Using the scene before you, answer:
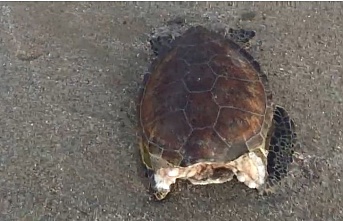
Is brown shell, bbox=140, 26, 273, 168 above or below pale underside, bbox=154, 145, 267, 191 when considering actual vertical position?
above

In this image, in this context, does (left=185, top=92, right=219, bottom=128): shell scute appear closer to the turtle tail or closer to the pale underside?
the pale underside

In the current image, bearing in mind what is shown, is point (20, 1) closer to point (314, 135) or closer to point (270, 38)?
point (270, 38)

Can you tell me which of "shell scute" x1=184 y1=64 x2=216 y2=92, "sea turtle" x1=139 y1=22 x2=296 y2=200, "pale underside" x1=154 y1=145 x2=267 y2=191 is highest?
"shell scute" x1=184 y1=64 x2=216 y2=92

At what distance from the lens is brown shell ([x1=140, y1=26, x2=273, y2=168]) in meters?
2.62

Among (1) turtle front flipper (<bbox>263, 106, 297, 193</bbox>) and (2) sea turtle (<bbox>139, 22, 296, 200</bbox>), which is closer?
(2) sea turtle (<bbox>139, 22, 296, 200</bbox>)

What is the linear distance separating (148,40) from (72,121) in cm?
76

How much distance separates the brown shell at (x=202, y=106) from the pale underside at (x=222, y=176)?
3.5 inches

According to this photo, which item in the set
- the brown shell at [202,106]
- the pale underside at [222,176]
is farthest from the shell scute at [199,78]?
the pale underside at [222,176]

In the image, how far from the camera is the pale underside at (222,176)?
9.20 ft

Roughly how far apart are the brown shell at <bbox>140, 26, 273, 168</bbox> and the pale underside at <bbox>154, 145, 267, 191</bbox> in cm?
9

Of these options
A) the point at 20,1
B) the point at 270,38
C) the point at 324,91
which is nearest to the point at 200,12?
the point at 270,38

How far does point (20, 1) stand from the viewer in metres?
3.86

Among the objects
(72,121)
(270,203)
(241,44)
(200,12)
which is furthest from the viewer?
(200,12)

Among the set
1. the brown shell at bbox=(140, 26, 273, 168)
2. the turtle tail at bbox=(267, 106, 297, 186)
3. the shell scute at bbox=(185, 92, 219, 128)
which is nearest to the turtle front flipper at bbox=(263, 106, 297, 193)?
the turtle tail at bbox=(267, 106, 297, 186)
